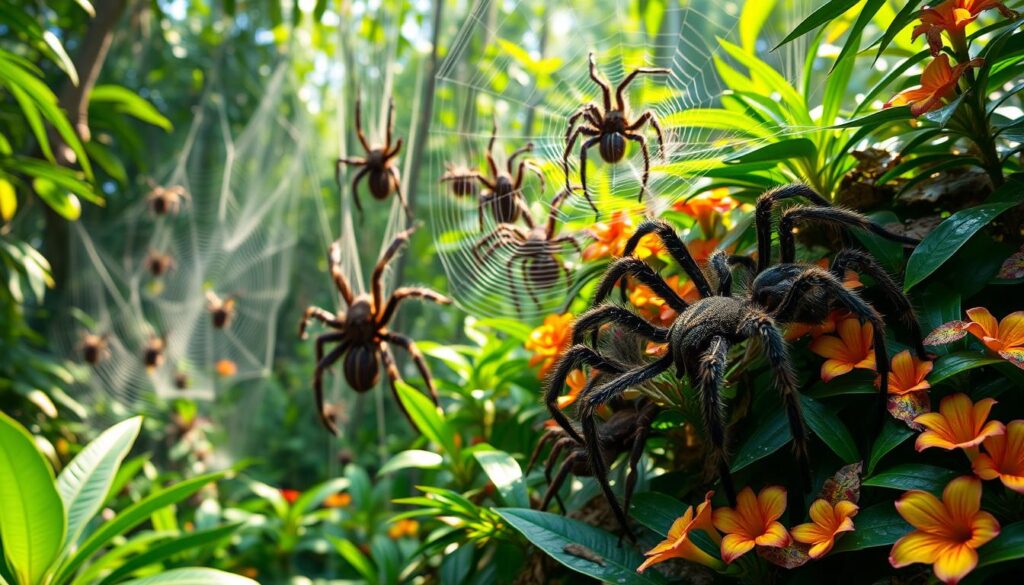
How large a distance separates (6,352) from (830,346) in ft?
11.0

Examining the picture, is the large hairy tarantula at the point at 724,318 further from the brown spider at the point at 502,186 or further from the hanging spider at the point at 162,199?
the hanging spider at the point at 162,199

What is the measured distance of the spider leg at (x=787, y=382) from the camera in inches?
34.2

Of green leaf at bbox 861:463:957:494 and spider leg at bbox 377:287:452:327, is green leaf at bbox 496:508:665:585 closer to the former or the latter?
green leaf at bbox 861:463:957:494

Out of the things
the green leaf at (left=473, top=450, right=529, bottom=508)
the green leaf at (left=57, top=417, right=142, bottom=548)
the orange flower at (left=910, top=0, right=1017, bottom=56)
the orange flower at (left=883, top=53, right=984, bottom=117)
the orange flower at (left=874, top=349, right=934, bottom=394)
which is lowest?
the green leaf at (left=57, top=417, right=142, bottom=548)

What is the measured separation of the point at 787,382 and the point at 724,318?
0.48 ft

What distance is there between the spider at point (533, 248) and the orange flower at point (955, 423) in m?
0.79

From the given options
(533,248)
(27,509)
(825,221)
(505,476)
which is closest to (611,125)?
(533,248)

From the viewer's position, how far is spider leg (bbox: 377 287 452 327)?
6.11ft

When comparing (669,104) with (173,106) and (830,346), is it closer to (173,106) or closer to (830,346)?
(830,346)

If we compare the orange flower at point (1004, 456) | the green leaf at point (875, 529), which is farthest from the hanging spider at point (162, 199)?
the orange flower at point (1004, 456)

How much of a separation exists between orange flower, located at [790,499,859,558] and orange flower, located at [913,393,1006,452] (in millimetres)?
104

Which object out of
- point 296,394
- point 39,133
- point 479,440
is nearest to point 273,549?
point 479,440

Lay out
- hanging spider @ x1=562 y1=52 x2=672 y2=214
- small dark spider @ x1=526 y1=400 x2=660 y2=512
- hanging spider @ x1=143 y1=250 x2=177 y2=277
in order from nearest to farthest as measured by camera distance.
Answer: small dark spider @ x1=526 y1=400 x2=660 y2=512 < hanging spider @ x1=562 y1=52 x2=672 y2=214 < hanging spider @ x1=143 y1=250 x2=177 y2=277

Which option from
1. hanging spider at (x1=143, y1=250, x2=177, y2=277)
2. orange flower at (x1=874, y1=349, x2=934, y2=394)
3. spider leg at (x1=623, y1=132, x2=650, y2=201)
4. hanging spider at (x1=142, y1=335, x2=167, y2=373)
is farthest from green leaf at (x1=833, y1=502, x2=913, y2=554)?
hanging spider at (x1=143, y1=250, x2=177, y2=277)
